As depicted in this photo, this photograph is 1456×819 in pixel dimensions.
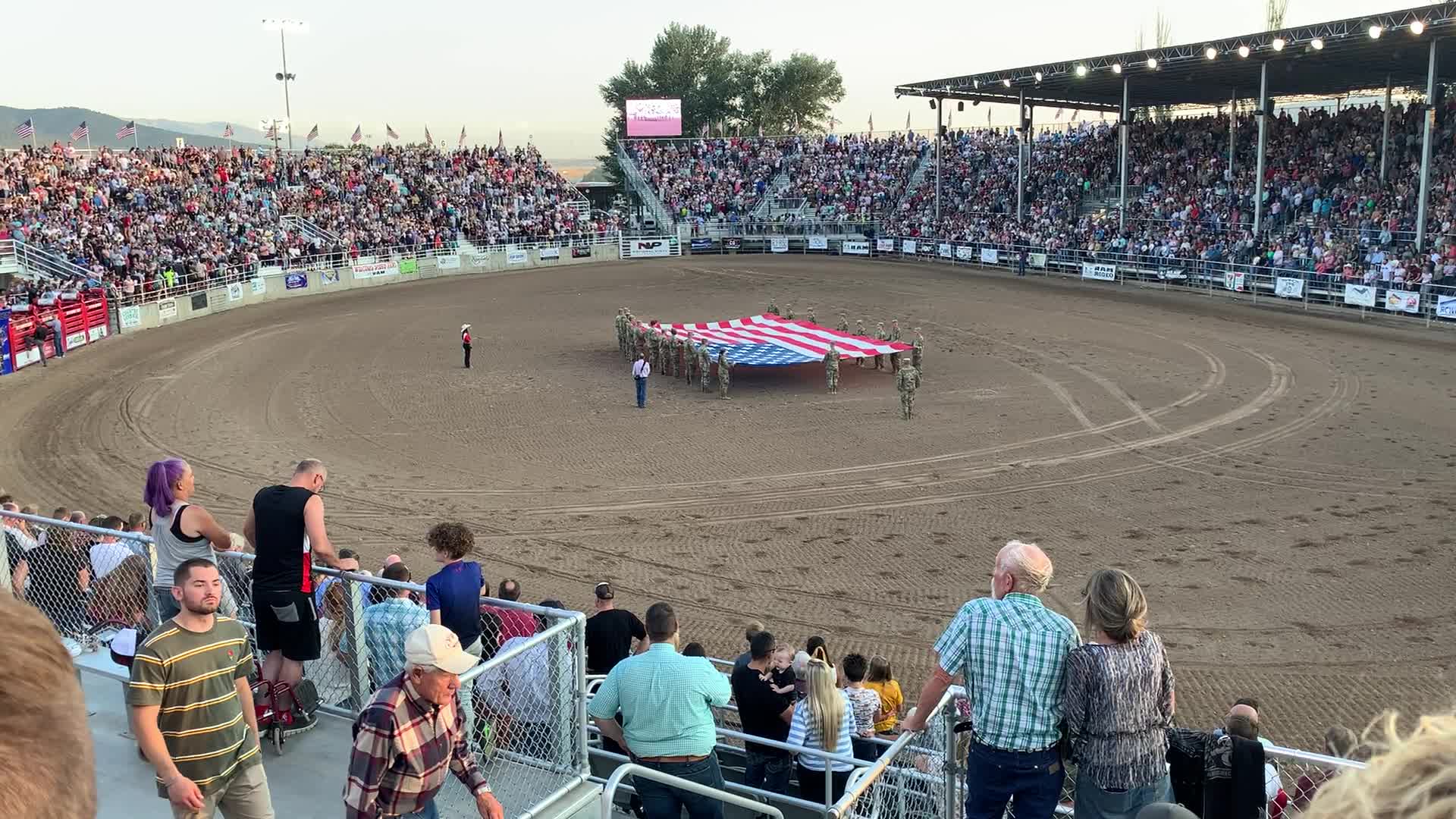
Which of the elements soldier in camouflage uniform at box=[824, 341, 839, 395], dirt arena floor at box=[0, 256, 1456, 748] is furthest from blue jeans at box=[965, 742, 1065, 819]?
soldier in camouflage uniform at box=[824, 341, 839, 395]

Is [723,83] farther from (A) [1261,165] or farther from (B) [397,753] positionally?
(B) [397,753]

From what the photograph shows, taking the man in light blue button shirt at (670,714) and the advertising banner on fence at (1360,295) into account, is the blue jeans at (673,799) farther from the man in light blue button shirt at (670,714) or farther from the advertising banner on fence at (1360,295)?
the advertising banner on fence at (1360,295)

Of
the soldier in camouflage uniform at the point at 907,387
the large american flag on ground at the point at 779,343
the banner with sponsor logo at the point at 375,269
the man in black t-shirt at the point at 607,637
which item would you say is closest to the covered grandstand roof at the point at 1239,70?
the large american flag on ground at the point at 779,343

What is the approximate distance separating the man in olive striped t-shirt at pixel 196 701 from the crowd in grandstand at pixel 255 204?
108 feet

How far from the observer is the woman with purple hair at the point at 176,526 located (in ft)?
20.9

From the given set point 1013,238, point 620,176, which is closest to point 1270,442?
point 1013,238

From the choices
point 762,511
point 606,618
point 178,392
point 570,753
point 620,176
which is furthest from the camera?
point 620,176

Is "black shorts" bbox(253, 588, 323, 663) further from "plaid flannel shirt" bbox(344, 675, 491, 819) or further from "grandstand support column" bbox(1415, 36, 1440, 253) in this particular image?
"grandstand support column" bbox(1415, 36, 1440, 253)

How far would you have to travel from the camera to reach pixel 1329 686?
1023cm

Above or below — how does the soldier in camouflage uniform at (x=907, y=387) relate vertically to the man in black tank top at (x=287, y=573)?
below

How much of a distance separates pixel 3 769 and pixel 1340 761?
190 inches

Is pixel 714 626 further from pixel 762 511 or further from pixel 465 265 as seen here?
pixel 465 265

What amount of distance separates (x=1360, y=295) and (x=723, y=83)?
63.2 meters

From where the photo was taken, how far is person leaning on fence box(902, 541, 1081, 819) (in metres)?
4.75
